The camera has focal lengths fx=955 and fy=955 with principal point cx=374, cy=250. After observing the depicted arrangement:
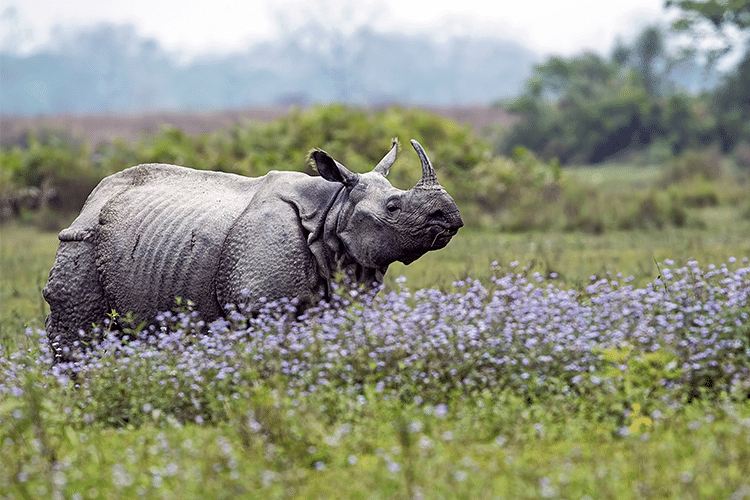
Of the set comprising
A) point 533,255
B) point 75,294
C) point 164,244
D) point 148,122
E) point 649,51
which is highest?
point 649,51

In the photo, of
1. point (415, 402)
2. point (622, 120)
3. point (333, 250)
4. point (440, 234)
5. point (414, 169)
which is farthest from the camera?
point (622, 120)

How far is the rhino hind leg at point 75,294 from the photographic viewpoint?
21.6ft

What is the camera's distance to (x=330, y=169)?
6266mm

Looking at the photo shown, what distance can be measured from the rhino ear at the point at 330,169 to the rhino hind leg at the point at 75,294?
68.0 inches

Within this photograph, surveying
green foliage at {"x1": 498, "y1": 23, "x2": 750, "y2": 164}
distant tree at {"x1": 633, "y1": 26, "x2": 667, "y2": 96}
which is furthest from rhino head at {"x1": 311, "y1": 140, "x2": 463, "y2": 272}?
distant tree at {"x1": 633, "y1": 26, "x2": 667, "y2": 96}

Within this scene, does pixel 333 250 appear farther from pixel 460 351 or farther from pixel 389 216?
pixel 460 351

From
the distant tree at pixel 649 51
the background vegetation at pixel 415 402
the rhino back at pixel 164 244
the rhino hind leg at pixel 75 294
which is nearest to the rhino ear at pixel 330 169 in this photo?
the rhino back at pixel 164 244

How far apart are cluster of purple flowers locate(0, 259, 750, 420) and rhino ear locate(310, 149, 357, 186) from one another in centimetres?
94

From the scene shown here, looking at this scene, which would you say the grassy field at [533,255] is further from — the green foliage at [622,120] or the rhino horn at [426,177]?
the green foliage at [622,120]

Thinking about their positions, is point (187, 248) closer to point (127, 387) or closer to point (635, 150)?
point (127, 387)

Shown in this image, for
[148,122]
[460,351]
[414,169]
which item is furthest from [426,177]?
[148,122]

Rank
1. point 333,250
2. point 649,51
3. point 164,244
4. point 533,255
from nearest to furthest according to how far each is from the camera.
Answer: point 333,250 → point 164,244 → point 533,255 → point 649,51

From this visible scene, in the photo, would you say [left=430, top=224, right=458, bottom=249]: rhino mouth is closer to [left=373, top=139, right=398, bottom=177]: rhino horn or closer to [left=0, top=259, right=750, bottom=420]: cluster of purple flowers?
[left=0, top=259, right=750, bottom=420]: cluster of purple flowers

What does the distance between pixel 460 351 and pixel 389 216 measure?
45.5 inches
